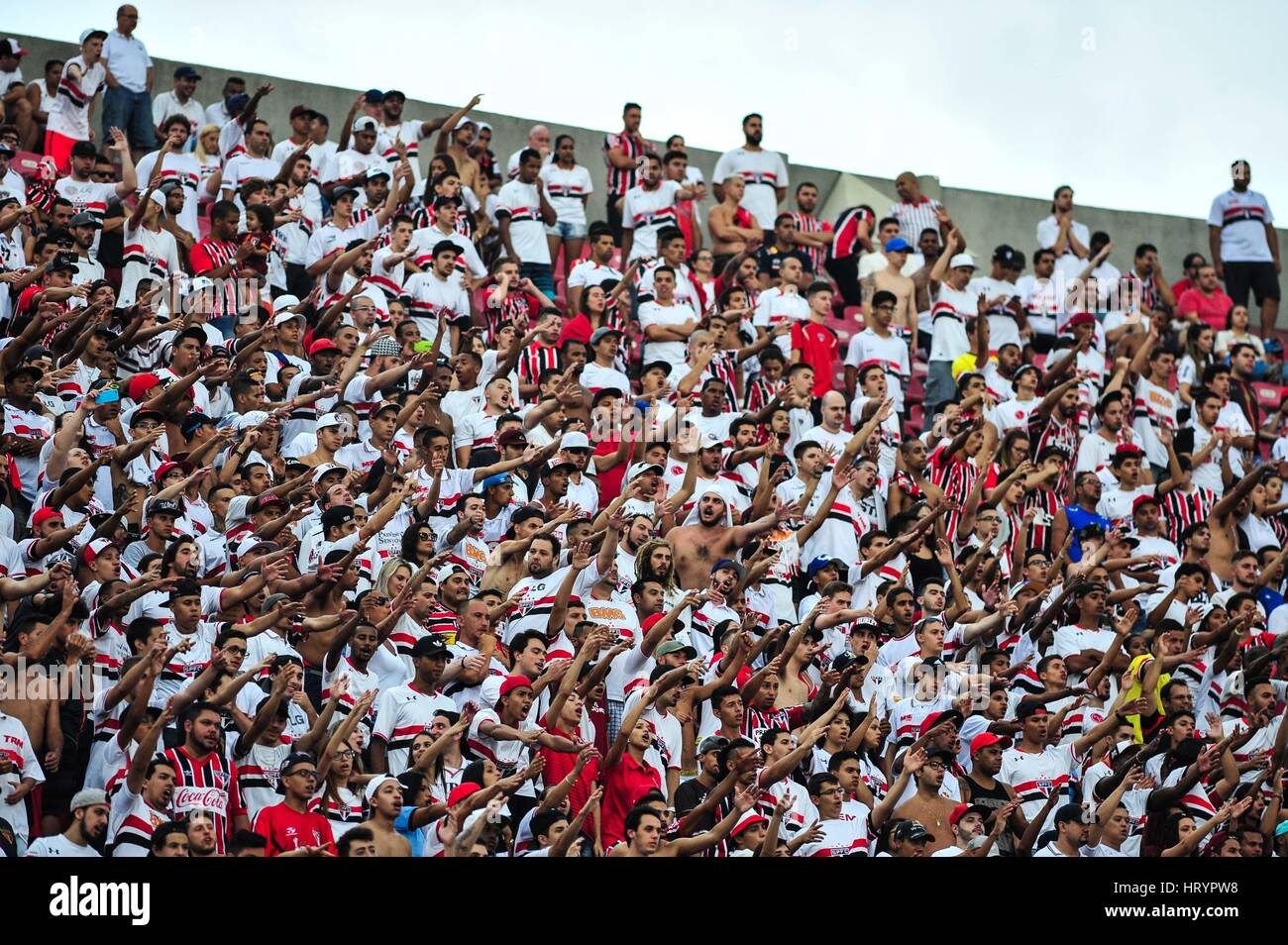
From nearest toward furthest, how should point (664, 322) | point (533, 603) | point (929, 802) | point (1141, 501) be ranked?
point (929, 802), point (533, 603), point (1141, 501), point (664, 322)

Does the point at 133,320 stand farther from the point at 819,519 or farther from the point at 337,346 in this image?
the point at 819,519

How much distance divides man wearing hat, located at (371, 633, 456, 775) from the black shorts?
445 inches

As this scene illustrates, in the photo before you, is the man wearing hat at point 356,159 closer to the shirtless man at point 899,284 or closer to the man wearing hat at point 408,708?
the shirtless man at point 899,284

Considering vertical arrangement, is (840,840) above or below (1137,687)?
below

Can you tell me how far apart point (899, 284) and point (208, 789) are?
9081 millimetres

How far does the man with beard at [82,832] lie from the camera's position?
998 cm

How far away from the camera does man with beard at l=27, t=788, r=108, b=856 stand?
9977 millimetres

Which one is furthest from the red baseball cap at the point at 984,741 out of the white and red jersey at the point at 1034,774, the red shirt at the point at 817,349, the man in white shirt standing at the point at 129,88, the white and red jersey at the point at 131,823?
the man in white shirt standing at the point at 129,88

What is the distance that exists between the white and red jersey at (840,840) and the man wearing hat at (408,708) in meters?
2.08

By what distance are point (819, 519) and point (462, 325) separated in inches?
124

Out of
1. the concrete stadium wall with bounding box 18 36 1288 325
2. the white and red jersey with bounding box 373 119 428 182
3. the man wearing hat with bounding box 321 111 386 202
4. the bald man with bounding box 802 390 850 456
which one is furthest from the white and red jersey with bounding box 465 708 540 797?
the concrete stadium wall with bounding box 18 36 1288 325

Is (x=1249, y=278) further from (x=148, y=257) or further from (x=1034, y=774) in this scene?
(x=148, y=257)

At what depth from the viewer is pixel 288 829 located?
10.5 meters

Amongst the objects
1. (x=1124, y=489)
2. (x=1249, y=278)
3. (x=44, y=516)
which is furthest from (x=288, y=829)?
(x=1249, y=278)
